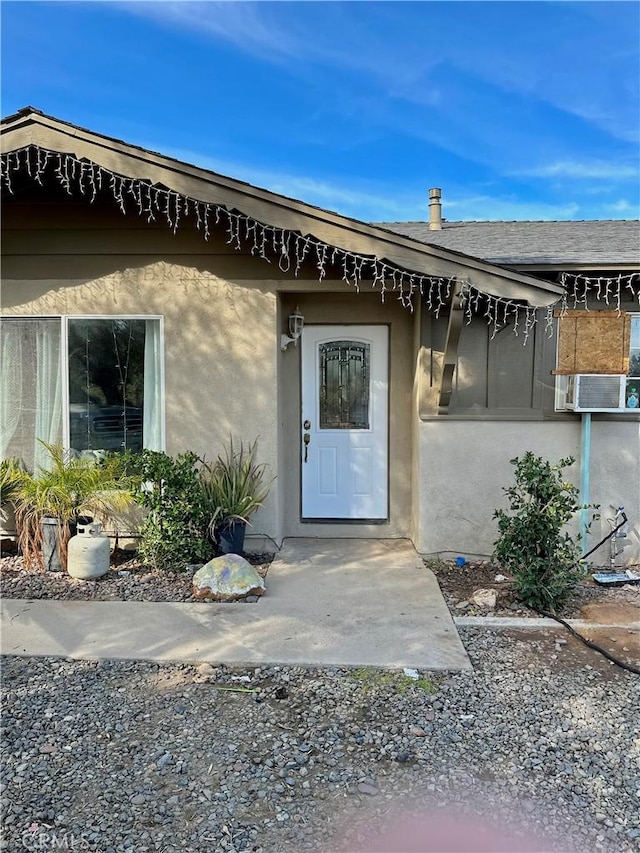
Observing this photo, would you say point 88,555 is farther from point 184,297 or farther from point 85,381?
point 184,297

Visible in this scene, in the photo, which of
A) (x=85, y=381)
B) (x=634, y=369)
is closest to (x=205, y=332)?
(x=85, y=381)

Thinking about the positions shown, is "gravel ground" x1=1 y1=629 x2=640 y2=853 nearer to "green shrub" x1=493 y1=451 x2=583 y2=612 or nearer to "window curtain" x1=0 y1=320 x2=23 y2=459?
"green shrub" x1=493 y1=451 x2=583 y2=612

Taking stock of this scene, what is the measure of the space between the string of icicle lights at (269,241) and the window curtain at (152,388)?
1.02m

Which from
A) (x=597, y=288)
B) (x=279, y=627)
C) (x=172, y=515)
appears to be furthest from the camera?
(x=597, y=288)

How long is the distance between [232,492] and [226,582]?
1003 millimetres

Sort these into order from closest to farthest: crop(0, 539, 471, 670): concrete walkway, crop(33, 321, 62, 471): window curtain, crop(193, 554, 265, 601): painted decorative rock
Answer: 1. crop(0, 539, 471, 670): concrete walkway
2. crop(193, 554, 265, 601): painted decorative rock
3. crop(33, 321, 62, 471): window curtain

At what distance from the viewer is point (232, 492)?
17.7ft

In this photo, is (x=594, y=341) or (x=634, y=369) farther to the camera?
(x=634, y=369)

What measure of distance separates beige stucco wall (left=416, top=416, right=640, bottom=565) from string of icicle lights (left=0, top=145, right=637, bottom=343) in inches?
39.5

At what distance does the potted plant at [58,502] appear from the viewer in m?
5.21

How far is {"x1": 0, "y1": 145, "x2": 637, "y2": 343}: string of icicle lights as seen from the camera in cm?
486

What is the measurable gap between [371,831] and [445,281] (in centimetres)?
416

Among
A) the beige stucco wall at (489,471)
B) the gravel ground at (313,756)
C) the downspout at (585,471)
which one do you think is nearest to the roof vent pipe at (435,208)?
the beige stucco wall at (489,471)

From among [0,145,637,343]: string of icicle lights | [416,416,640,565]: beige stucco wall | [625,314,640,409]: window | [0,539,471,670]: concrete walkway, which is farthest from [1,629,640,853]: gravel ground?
[0,145,637,343]: string of icicle lights
